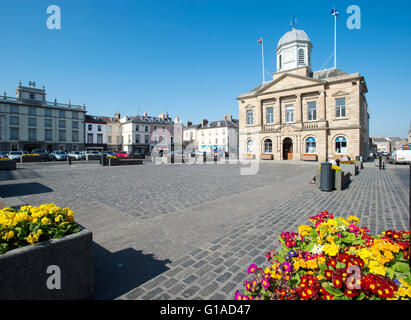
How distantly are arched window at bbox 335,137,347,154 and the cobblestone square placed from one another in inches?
934

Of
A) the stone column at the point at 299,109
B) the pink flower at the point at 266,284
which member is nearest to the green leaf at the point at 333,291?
the pink flower at the point at 266,284

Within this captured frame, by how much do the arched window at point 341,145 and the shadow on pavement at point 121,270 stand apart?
34.2 m

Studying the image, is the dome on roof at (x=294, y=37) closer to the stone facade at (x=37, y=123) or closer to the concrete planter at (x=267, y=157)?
the concrete planter at (x=267, y=157)

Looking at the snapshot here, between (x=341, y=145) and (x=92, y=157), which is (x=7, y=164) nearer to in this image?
(x=92, y=157)

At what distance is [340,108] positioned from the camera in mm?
30406

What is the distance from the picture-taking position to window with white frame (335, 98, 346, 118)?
→ 3022 centimetres

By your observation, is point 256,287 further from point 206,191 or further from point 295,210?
point 206,191

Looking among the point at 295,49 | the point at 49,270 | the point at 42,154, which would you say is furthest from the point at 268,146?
the point at 42,154

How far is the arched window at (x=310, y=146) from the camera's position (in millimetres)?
32375

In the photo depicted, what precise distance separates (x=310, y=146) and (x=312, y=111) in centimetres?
568

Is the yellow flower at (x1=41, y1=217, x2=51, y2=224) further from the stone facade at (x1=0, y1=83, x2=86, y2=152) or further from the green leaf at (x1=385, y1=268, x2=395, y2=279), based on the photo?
the stone facade at (x1=0, y1=83, x2=86, y2=152)

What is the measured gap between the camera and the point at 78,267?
2.52 meters
